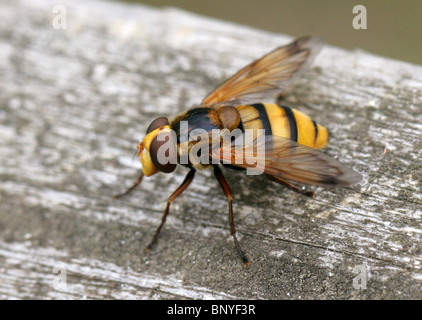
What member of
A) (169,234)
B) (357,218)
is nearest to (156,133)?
(169,234)

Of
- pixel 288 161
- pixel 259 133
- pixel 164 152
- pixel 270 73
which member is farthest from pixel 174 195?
pixel 270 73

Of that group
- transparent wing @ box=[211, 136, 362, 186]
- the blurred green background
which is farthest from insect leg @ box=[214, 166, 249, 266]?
the blurred green background

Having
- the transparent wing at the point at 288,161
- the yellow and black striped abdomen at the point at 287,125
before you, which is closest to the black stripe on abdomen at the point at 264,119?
the yellow and black striped abdomen at the point at 287,125

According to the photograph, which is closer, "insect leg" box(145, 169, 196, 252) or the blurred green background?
"insect leg" box(145, 169, 196, 252)

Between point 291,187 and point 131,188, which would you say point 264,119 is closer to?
point 291,187

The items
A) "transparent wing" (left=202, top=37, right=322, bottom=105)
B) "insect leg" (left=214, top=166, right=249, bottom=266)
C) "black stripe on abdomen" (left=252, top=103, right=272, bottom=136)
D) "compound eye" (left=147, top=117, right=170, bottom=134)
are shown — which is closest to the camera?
"insect leg" (left=214, top=166, right=249, bottom=266)

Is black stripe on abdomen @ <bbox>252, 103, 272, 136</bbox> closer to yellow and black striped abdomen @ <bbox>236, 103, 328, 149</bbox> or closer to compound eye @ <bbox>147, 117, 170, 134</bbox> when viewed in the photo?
yellow and black striped abdomen @ <bbox>236, 103, 328, 149</bbox>
